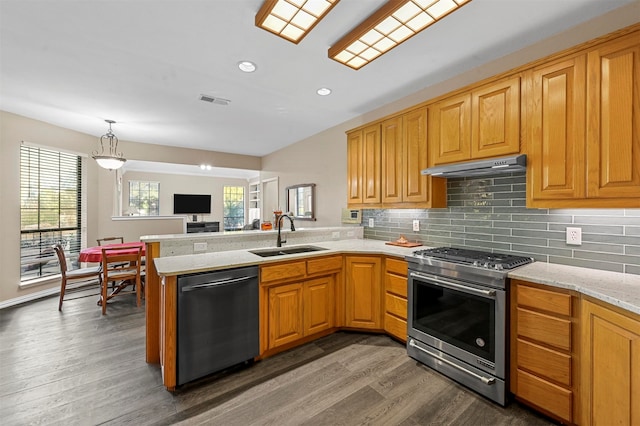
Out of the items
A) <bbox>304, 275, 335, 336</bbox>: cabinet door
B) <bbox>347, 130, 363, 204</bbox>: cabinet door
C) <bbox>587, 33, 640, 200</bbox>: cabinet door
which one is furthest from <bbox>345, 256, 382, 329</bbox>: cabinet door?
<bbox>587, 33, 640, 200</bbox>: cabinet door

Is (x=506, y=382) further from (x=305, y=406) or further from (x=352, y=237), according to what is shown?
(x=352, y=237)

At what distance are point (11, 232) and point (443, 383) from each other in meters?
5.70

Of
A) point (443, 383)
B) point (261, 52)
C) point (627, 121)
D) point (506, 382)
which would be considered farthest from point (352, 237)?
point (627, 121)

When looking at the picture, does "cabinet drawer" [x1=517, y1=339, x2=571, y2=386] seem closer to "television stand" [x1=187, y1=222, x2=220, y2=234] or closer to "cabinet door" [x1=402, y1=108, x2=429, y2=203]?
"cabinet door" [x1=402, y1=108, x2=429, y2=203]

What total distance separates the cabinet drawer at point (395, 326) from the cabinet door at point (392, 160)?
1.24m

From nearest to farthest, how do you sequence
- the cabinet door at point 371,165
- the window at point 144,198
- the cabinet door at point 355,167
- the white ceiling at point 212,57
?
the white ceiling at point 212,57 < the cabinet door at point 371,165 < the cabinet door at point 355,167 < the window at point 144,198

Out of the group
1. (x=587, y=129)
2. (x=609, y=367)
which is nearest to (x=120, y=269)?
(x=609, y=367)

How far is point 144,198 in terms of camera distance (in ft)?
27.7

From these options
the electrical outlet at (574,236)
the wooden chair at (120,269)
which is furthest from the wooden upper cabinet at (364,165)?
the wooden chair at (120,269)

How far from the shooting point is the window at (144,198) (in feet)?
27.1

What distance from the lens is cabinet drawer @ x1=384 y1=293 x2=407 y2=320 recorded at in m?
2.54

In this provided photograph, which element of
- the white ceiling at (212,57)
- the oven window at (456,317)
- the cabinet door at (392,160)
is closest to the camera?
the white ceiling at (212,57)

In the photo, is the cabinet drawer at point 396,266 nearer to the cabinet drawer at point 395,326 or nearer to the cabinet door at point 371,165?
the cabinet drawer at point 395,326

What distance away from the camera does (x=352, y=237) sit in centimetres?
375
